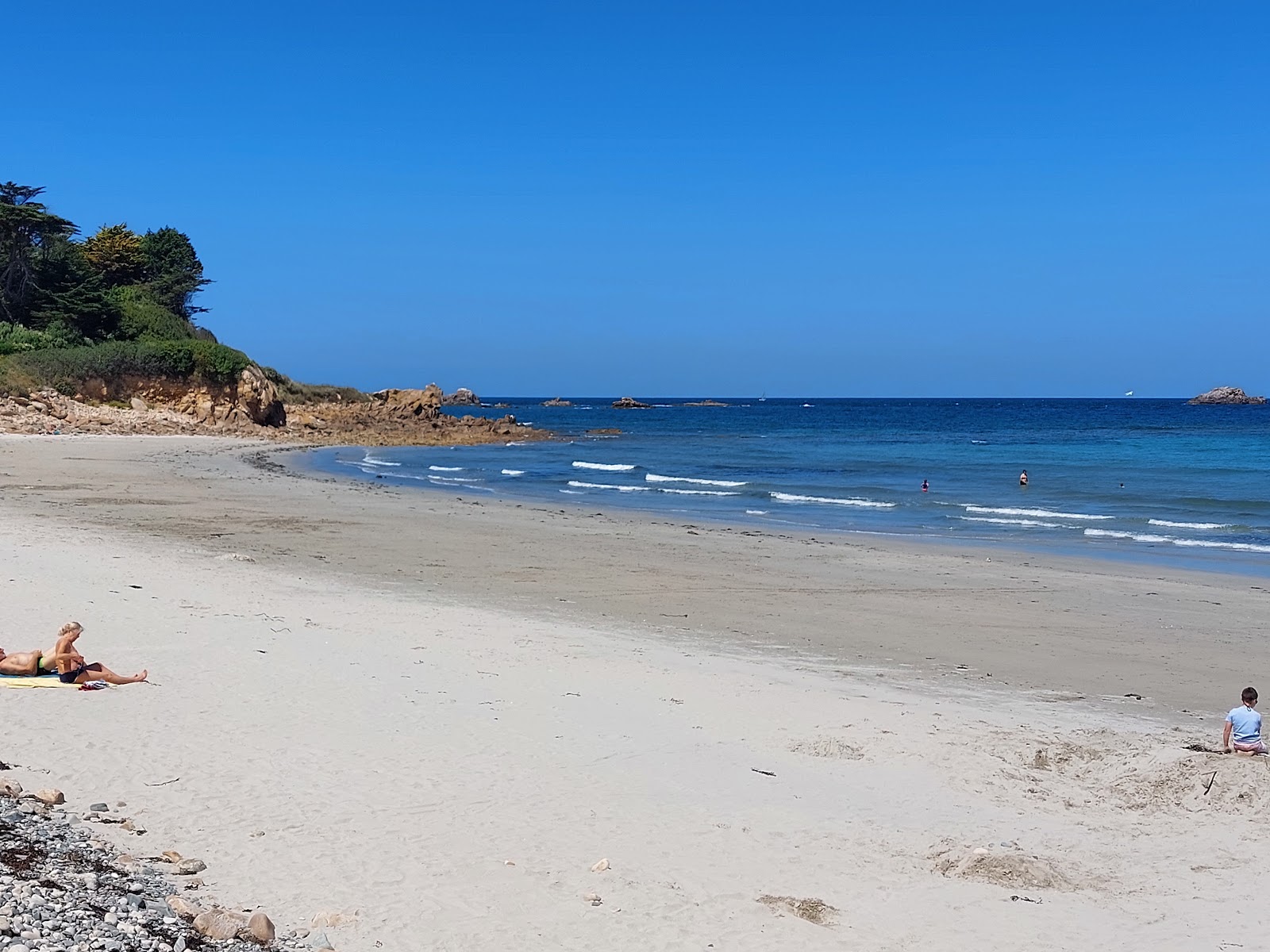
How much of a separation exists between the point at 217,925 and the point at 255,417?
2178 inches

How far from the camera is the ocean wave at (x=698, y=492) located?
33719mm

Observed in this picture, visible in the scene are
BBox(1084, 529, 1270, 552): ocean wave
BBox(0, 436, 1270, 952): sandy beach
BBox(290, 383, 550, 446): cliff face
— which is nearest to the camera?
BBox(0, 436, 1270, 952): sandy beach

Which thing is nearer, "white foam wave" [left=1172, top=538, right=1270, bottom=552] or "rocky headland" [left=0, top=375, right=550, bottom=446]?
"white foam wave" [left=1172, top=538, right=1270, bottom=552]

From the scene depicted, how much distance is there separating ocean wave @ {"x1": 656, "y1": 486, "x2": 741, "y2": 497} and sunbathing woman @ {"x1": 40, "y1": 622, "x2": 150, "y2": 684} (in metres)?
26.0

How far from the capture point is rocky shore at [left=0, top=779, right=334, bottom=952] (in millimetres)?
4184

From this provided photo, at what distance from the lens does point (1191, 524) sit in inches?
992

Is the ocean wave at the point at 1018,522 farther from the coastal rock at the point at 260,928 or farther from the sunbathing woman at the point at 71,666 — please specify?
the coastal rock at the point at 260,928

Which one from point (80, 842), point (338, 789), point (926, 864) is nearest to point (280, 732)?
point (338, 789)

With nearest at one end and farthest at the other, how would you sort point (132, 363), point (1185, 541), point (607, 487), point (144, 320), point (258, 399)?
point (1185, 541) < point (607, 487) < point (132, 363) < point (144, 320) < point (258, 399)

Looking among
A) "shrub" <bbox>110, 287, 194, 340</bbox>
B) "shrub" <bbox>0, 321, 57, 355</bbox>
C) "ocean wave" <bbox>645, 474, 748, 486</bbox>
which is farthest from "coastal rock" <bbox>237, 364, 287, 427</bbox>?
"ocean wave" <bbox>645, 474, 748, 486</bbox>

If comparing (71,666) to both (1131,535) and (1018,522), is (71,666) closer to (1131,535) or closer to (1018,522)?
(1131,535)

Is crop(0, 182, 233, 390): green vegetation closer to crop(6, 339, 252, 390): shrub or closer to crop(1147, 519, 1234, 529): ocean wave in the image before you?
crop(6, 339, 252, 390): shrub

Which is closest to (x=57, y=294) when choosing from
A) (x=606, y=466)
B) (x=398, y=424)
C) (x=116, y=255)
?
(x=116, y=255)

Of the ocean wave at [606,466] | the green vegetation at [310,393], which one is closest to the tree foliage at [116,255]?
the green vegetation at [310,393]
